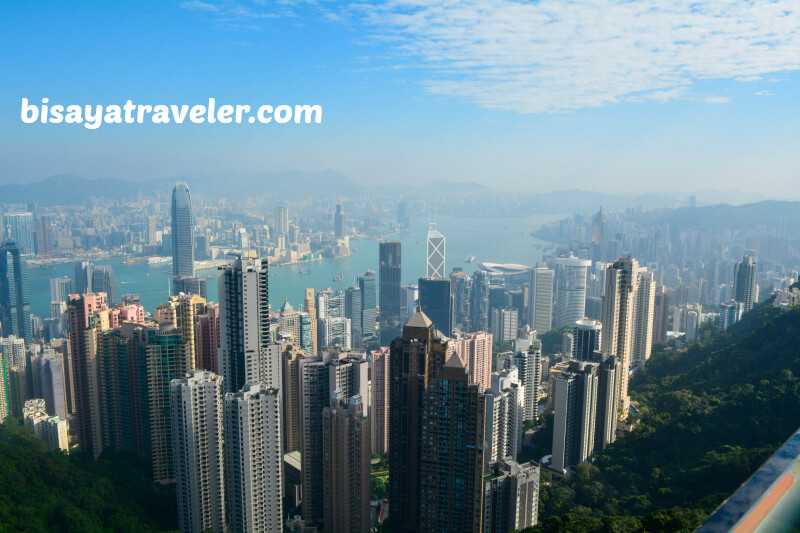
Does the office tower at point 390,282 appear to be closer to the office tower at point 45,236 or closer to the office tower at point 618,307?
the office tower at point 618,307

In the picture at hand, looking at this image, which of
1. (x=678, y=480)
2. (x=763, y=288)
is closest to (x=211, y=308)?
(x=678, y=480)

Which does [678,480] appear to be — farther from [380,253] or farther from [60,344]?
[380,253]

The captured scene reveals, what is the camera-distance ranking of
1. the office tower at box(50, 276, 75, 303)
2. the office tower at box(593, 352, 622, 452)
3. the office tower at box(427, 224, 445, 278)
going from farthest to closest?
the office tower at box(427, 224, 445, 278), the office tower at box(50, 276, 75, 303), the office tower at box(593, 352, 622, 452)

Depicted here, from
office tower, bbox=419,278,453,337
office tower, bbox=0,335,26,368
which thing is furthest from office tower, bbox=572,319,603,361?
office tower, bbox=0,335,26,368

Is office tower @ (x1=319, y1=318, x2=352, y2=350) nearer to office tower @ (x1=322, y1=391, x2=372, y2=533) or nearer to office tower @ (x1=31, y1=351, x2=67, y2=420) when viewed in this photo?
office tower @ (x1=31, y1=351, x2=67, y2=420)

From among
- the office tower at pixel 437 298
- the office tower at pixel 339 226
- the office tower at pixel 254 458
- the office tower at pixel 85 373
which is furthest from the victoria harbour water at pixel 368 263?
the office tower at pixel 254 458

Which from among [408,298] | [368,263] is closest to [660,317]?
[408,298]
